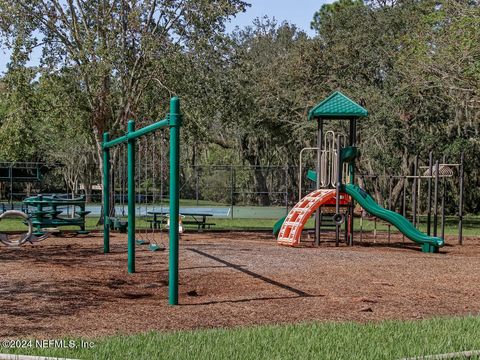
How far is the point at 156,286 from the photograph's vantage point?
8.59m

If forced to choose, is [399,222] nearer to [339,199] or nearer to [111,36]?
[339,199]

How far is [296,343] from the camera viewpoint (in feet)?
17.3

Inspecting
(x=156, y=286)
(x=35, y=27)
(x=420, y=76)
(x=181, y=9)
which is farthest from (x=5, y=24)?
(x=420, y=76)

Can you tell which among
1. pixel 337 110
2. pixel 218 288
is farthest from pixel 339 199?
pixel 218 288

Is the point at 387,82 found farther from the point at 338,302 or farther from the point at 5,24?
the point at 338,302

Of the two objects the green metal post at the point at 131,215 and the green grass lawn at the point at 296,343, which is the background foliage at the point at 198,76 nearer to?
the green metal post at the point at 131,215

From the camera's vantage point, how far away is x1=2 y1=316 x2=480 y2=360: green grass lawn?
4863 mm

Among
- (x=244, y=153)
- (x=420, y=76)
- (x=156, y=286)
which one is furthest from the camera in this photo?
(x=244, y=153)

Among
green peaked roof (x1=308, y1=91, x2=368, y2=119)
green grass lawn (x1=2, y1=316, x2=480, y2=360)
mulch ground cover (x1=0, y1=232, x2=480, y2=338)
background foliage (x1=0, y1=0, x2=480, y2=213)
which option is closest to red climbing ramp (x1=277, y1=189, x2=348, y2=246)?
mulch ground cover (x1=0, y1=232, x2=480, y2=338)

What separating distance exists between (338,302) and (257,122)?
25.6m

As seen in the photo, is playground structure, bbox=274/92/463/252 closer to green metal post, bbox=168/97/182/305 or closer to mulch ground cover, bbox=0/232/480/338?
mulch ground cover, bbox=0/232/480/338

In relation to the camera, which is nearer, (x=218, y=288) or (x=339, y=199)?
(x=218, y=288)

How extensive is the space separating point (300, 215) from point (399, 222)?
7.25ft

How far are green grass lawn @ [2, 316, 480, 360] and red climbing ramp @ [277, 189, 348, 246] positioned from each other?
866cm
